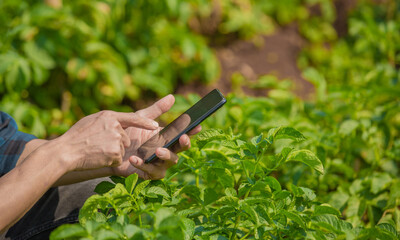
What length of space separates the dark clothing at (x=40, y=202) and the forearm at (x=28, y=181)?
0.38 meters

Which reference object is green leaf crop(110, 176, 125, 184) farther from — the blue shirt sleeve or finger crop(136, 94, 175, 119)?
the blue shirt sleeve

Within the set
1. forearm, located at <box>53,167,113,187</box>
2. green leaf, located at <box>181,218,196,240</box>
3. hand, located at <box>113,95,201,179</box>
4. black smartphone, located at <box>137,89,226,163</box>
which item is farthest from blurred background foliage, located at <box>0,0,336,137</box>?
green leaf, located at <box>181,218,196,240</box>

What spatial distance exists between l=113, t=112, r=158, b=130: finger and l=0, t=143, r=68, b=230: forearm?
25 cm

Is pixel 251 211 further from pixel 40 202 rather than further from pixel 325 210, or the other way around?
pixel 40 202

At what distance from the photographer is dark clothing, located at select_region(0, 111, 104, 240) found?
1597 mm

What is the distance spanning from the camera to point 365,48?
3.61 meters

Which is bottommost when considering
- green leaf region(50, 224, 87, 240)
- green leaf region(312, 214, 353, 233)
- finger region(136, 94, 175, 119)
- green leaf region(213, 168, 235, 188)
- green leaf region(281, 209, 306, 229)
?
green leaf region(312, 214, 353, 233)

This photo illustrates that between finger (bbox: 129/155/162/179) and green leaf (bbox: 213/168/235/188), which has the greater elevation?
finger (bbox: 129/155/162/179)

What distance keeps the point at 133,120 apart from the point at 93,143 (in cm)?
18

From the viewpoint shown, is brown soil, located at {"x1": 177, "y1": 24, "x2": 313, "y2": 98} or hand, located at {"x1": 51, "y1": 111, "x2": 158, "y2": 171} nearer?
hand, located at {"x1": 51, "y1": 111, "x2": 158, "y2": 171}

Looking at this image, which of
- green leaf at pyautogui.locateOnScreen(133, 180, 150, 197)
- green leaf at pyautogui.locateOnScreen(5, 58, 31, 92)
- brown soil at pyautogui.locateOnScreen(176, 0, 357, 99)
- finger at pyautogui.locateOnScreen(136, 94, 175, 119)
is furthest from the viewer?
brown soil at pyautogui.locateOnScreen(176, 0, 357, 99)

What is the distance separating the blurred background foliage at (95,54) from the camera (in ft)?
8.77

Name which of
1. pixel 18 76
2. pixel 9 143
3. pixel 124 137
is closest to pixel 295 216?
pixel 124 137

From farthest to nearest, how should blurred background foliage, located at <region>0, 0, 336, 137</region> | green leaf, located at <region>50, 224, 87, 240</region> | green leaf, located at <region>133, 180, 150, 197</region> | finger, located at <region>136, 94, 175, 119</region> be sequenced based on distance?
blurred background foliage, located at <region>0, 0, 336, 137</region>
finger, located at <region>136, 94, 175, 119</region>
green leaf, located at <region>133, 180, 150, 197</region>
green leaf, located at <region>50, 224, 87, 240</region>
